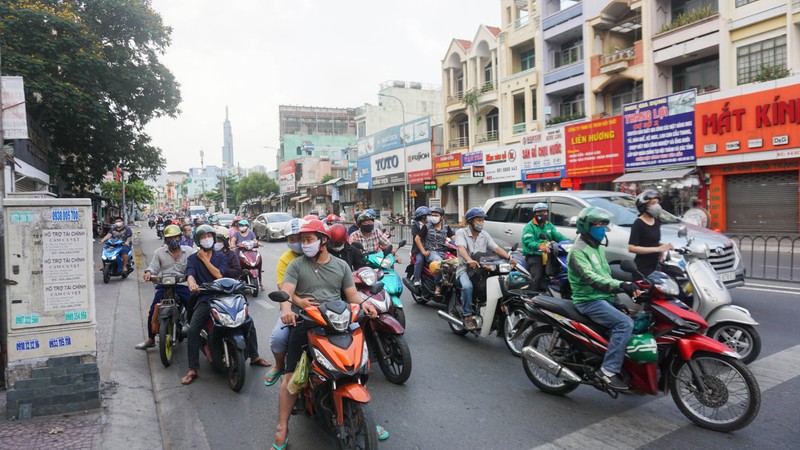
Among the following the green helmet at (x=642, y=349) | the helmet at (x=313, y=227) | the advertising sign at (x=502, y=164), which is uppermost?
the advertising sign at (x=502, y=164)

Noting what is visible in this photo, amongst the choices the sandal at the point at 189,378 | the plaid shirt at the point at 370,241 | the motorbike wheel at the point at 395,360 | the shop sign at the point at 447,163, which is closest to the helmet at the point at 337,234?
the motorbike wheel at the point at 395,360

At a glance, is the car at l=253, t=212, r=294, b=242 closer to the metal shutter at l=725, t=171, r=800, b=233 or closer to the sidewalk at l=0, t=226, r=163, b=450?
the sidewalk at l=0, t=226, r=163, b=450

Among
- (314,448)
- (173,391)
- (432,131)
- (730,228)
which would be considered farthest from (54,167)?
(730,228)

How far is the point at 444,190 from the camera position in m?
35.3

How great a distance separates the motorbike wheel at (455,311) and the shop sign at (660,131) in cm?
1715

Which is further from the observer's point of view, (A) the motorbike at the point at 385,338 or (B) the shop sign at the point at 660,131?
(B) the shop sign at the point at 660,131

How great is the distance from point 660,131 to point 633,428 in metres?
20.0

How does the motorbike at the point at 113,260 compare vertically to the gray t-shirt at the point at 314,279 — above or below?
below

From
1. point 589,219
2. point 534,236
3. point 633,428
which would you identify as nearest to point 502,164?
point 534,236

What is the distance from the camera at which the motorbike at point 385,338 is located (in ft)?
16.5

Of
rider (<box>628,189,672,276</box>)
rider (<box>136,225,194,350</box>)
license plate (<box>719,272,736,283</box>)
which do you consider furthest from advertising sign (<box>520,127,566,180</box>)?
rider (<box>136,225,194,350</box>)

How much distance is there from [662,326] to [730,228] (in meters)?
18.6

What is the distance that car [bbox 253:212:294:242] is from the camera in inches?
1024

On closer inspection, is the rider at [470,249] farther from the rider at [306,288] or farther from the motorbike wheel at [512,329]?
the rider at [306,288]
